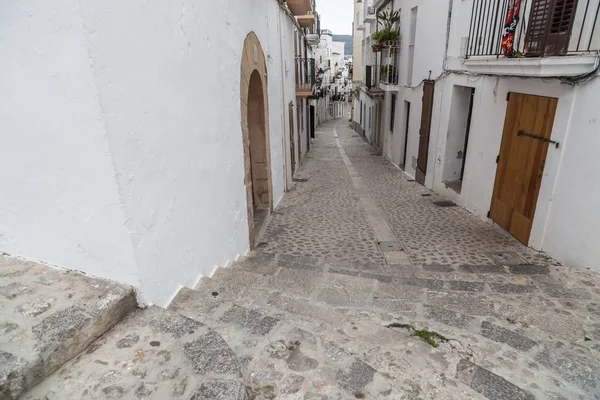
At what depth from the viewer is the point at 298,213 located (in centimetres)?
776

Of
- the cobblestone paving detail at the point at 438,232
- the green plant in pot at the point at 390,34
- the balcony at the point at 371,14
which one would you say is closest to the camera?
the cobblestone paving detail at the point at 438,232

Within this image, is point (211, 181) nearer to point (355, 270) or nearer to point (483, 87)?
point (355, 270)

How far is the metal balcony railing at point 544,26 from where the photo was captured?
15.0 ft

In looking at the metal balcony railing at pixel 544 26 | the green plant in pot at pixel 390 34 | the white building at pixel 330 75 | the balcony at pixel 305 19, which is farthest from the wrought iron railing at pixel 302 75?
the white building at pixel 330 75

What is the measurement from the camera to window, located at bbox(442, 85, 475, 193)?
334 inches

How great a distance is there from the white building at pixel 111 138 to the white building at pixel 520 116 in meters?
4.35

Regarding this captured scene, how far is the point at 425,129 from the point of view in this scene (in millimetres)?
10273

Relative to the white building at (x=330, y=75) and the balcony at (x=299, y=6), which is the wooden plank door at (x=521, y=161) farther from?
the white building at (x=330, y=75)

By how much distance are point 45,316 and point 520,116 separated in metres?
6.53

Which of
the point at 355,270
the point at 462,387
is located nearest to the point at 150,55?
the point at 462,387

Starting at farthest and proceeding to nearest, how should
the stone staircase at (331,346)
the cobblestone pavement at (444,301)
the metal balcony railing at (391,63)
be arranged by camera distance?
the metal balcony railing at (391,63)
the cobblestone pavement at (444,301)
the stone staircase at (331,346)

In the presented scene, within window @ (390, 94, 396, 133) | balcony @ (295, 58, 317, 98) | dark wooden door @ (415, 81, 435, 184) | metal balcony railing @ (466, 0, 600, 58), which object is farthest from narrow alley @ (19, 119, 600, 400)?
window @ (390, 94, 396, 133)

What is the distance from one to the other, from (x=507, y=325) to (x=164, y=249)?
2.92m

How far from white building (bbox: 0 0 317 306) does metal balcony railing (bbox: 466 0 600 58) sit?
173 inches
